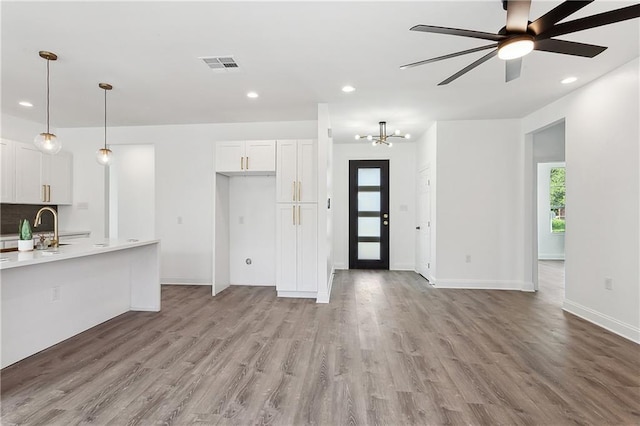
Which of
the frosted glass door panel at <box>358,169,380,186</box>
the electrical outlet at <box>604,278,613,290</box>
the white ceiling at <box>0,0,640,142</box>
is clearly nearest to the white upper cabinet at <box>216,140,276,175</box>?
the white ceiling at <box>0,0,640,142</box>

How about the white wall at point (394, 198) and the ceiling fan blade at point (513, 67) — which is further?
the white wall at point (394, 198)

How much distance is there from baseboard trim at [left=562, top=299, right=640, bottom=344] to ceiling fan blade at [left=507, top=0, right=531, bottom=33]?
3150 millimetres

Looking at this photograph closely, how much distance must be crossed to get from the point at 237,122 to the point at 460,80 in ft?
11.7

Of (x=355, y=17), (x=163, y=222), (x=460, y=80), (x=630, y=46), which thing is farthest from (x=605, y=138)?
(x=163, y=222)

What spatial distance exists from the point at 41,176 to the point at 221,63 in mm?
4197

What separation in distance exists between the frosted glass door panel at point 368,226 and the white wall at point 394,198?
11.3 inches

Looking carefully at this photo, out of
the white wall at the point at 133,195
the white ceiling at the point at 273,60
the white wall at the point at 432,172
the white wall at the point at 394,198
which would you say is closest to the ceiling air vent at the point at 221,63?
the white ceiling at the point at 273,60

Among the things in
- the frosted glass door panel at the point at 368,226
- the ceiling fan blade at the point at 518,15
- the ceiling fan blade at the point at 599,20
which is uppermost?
the ceiling fan blade at the point at 518,15

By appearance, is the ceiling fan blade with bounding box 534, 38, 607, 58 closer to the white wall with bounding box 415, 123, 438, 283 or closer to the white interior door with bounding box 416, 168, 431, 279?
the white wall with bounding box 415, 123, 438, 283

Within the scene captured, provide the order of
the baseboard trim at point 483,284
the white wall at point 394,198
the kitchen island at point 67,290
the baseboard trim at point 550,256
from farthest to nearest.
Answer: the baseboard trim at point 550,256
the white wall at point 394,198
the baseboard trim at point 483,284
the kitchen island at point 67,290

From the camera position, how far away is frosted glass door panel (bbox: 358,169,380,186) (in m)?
7.12

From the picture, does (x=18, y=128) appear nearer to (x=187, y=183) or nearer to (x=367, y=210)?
(x=187, y=183)

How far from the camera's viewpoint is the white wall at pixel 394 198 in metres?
7.01

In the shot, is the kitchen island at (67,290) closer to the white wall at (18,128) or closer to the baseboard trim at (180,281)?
the baseboard trim at (180,281)
